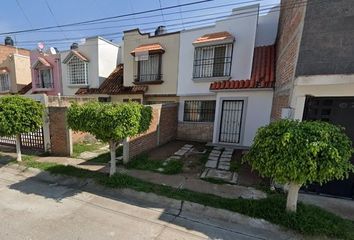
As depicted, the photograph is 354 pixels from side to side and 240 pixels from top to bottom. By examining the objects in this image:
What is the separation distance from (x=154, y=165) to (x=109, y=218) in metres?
2.84

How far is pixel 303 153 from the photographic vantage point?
3.17 m

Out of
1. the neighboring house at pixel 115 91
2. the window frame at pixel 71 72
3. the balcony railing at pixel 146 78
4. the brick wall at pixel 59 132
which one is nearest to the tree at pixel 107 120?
the brick wall at pixel 59 132

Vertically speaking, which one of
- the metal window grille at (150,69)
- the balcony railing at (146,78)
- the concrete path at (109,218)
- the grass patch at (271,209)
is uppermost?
the metal window grille at (150,69)

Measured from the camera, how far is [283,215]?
3.71 m

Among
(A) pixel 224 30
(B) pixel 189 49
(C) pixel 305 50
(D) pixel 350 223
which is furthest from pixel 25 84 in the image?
(D) pixel 350 223

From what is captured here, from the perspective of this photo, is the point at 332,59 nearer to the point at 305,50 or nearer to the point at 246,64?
the point at 305,50

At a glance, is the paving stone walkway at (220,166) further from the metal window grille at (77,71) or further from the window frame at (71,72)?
the metal window grille at (77,71)

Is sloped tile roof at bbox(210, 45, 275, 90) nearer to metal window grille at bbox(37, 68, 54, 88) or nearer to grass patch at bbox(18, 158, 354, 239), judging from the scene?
grass patch at bbox(18, 158, 354, 239)

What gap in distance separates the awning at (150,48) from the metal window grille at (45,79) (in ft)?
26.8

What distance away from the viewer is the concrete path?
343 centimetres

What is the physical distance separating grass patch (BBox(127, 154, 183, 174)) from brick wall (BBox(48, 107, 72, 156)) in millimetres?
2720

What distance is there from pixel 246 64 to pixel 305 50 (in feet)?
16.8

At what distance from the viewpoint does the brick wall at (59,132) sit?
24.0ft

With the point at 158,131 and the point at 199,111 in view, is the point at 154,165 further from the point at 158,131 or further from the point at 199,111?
the point at 199,111
